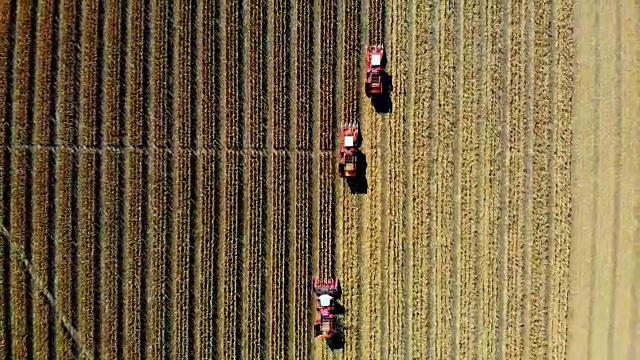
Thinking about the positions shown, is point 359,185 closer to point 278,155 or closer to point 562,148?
point 278,155

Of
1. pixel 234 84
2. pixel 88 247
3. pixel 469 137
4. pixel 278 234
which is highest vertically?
pixel 234 84

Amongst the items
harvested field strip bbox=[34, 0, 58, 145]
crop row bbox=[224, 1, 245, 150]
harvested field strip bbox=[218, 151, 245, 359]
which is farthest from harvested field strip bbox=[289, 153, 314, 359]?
harvested field strip bbox=[34, 0, 58, 145]

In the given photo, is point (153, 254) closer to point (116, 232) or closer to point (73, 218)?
point (116, 232)

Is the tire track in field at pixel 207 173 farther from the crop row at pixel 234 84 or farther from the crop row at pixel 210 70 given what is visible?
the crop row at pixel 234 84

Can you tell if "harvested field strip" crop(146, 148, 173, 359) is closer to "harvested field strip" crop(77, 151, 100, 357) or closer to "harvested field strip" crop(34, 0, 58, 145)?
"harvested field strip" crop(77, 151, 100, 357)

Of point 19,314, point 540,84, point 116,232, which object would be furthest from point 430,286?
point 19,314

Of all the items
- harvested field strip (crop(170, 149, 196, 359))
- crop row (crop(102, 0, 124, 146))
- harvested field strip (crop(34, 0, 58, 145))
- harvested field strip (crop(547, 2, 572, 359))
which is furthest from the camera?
harvested field strip (crop(547, 2, 572, 359))

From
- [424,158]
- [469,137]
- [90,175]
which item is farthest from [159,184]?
[469,137]
